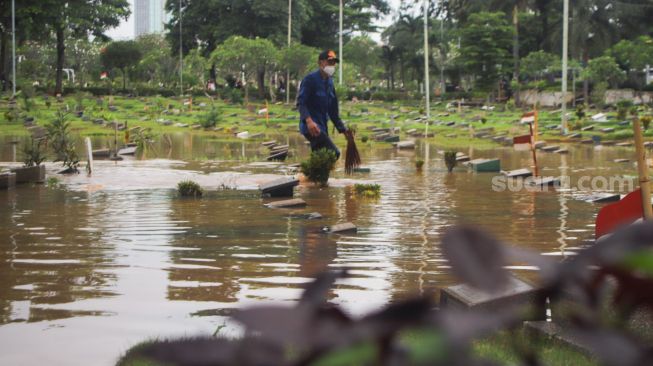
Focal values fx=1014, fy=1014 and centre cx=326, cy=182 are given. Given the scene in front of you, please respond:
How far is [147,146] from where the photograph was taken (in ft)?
83.0

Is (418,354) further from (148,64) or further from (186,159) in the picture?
(148,64)

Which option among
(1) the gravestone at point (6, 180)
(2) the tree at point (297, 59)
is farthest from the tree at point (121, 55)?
(1) the gravestone at point (6, 180)

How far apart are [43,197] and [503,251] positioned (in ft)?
39.7

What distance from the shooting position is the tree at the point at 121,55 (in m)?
76.4

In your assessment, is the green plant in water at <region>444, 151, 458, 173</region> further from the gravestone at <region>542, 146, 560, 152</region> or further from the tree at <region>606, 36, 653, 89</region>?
the tree at <region>606, 36, 653, 89</region>

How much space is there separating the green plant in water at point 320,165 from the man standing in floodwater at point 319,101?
0.61ft

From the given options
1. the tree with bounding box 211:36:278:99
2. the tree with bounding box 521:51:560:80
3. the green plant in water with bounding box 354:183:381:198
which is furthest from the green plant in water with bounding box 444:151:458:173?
the tree with bounding box 521:51:560:80

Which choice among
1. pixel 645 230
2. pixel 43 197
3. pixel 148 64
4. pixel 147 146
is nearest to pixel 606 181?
pixel 43 197

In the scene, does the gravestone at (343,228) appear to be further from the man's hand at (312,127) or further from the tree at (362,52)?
the tree at (362,52)

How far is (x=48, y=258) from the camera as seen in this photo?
7.61 metres

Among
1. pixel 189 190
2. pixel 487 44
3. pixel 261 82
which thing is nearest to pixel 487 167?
pixel 189 190

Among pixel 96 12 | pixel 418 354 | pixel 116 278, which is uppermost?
pixel 96 12

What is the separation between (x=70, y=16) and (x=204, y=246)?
51150 mm

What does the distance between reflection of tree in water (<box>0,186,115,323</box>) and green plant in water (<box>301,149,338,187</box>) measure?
3373mm
